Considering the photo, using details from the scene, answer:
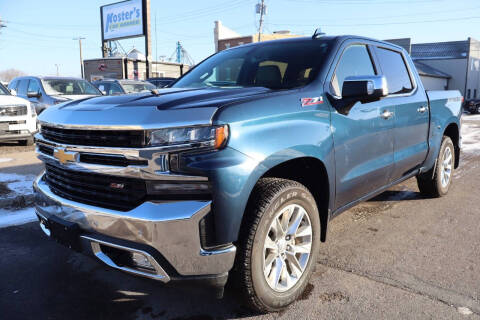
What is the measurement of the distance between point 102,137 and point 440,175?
167 inches

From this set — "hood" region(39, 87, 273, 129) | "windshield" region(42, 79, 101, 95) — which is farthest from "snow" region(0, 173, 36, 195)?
"windshield" region(42, 79, 101, 95)

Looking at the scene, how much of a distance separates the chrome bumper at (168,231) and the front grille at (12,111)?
756 centimetres

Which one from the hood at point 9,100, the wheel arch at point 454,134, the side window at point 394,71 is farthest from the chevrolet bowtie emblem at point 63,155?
the hood at point 9,100

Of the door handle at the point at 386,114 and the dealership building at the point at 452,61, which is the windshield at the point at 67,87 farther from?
the dealership building at the point at 452,61

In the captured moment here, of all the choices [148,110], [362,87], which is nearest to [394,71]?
[362,87]

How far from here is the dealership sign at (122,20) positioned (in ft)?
93.8

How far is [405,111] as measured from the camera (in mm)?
3771

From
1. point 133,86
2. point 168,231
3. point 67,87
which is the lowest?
point 168,231

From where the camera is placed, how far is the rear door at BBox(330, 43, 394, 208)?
293 cm

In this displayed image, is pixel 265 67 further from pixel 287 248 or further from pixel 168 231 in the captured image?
pixel 168 231

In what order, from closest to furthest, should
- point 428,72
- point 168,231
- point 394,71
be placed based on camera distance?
point 168,231 < point 394,71 < point 428,72

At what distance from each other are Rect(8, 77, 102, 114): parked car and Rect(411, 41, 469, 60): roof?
155 feet

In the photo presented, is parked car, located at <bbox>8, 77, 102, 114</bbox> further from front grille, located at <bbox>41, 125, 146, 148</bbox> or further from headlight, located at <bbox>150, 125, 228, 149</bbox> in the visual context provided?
headlight, located at <bbox>150, 125, 228, 149</bbox>

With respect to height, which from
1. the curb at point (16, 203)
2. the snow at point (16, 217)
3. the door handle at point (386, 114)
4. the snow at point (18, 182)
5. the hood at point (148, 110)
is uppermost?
the hood at point (148, 110)
